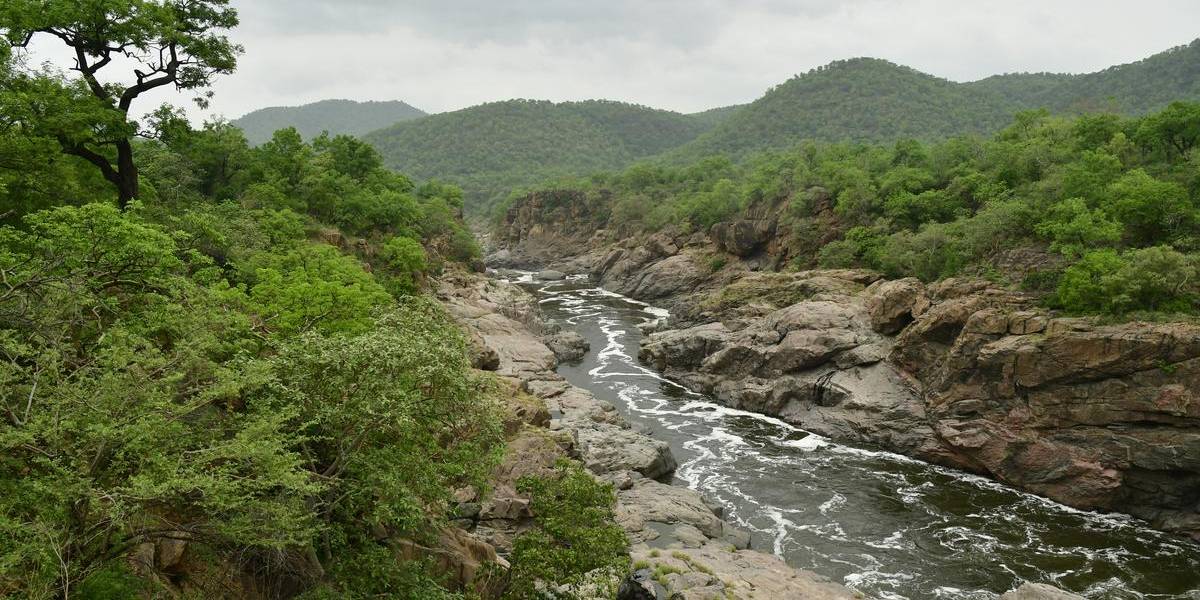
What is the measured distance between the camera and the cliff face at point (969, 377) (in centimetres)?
2625

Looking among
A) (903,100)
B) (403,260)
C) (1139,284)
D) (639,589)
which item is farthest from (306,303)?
(903,100)

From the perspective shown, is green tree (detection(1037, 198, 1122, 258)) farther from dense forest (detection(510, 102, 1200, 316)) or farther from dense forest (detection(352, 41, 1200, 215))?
dense forest (detection(352, 41, 1200, 215))

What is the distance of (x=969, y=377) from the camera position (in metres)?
32.2

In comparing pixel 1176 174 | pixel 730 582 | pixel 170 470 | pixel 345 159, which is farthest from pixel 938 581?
pixel 345 159

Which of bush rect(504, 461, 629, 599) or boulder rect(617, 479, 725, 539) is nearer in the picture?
bush rect(504, 461, 629, 599)

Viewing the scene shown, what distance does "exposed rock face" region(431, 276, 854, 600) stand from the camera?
1883 cm

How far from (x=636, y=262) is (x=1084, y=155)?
47148 mm

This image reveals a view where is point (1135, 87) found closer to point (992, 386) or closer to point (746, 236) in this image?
point (746, 236)

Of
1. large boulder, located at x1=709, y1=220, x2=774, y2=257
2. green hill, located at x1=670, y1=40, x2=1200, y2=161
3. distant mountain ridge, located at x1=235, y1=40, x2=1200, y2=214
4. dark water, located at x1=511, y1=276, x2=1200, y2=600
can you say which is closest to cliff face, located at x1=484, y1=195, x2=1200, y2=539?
dark water, located at x1=511, y1=276, x2=1200, y2=600

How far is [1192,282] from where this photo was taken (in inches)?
1127

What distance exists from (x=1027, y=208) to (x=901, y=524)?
21817 mm

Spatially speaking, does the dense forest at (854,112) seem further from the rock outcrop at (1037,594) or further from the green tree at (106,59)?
the green tree at (106,59)

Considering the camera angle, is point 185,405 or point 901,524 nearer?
point 185,405

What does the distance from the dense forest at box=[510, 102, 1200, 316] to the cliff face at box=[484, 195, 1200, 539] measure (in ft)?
7.20
